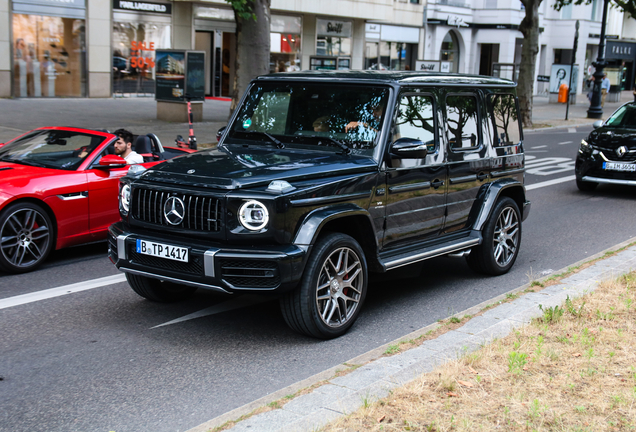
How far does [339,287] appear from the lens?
17.4ft

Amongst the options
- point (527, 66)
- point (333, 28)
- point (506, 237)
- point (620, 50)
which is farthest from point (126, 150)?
point (620, 50)

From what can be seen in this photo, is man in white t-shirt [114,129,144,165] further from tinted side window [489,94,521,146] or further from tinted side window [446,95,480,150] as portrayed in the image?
tinted side window [489,94,521,146]

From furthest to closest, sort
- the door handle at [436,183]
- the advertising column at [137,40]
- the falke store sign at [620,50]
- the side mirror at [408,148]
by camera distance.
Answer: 1. the falke store sign at [620,50]
2. the advertising column at [137,40]
3. the door handle at [436,183]
4. the side mirror at [408,148]

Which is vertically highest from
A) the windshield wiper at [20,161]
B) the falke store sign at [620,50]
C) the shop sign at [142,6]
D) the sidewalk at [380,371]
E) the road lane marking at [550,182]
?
the falke store sign at [620,50]

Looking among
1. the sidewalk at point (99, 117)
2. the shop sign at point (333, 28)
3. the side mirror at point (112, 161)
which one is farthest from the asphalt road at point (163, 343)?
the shop sign at point (333, 28)

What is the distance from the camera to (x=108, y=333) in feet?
17.9

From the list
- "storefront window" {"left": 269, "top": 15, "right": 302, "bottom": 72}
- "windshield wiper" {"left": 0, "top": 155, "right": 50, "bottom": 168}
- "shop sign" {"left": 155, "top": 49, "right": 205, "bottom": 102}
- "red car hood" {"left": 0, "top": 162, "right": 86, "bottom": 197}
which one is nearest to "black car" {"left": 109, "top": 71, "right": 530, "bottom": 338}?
"red car hood" {"left": 0, "top": 162, "right": 86, "bottom": 197}

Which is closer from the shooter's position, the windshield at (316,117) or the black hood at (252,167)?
the black hood at (252,167)

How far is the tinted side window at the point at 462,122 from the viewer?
662 cm

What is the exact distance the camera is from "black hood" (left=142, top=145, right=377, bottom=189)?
4969mm

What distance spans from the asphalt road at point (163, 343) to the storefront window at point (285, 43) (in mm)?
28728

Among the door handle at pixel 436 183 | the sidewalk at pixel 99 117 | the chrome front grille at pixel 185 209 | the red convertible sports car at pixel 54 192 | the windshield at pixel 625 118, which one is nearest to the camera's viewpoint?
the chrome front grille at pixel 185 209

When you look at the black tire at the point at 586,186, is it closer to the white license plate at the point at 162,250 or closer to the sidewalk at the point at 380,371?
the sidewalk at the point at 380,371

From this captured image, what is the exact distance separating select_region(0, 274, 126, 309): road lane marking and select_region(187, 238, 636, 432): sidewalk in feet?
9.86
